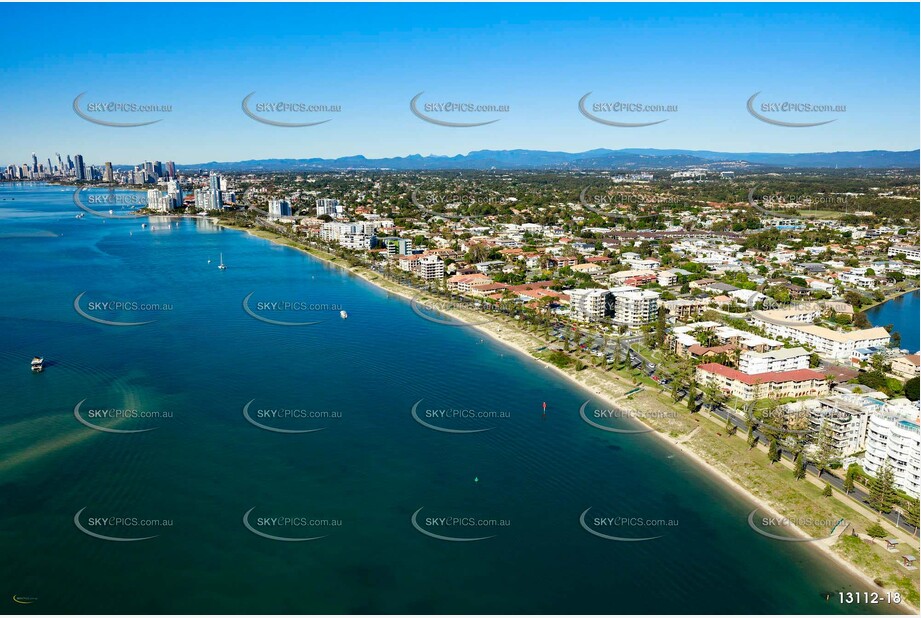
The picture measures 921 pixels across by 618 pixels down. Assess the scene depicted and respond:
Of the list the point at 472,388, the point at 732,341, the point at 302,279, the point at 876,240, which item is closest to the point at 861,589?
the point at 472,388

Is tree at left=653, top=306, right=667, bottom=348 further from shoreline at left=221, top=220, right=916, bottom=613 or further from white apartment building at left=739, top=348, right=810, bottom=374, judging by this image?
shoreline at left=221, top=220, right=916, bottom=613

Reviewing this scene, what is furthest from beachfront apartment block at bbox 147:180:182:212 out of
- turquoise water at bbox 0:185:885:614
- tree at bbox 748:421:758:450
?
tree at bbox 748:421:758:450

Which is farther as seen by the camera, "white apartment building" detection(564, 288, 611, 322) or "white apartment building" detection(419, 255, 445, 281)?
"white apartment building" detection(419, 255, 445, 281)

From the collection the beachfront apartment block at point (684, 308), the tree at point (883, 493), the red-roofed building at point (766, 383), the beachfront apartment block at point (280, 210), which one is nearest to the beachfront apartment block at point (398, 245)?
the beachfront apartment block at point (684, 308)

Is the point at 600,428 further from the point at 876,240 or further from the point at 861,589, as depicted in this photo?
the point at 876,240

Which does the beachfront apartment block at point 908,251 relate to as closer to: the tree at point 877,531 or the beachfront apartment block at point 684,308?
the beachfront apartment block at point 684,308
